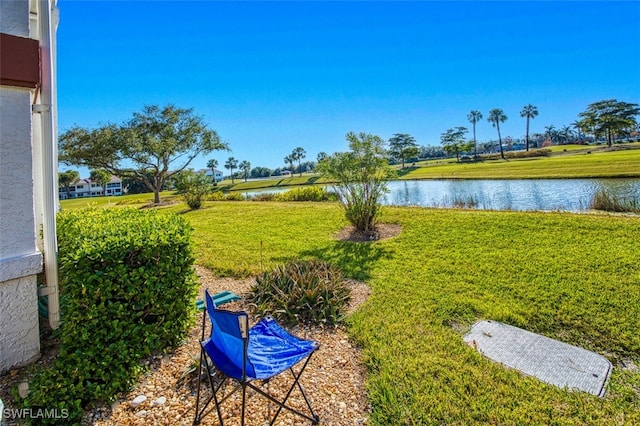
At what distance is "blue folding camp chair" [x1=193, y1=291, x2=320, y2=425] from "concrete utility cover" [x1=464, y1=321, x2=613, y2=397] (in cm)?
181

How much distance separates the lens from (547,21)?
9203mm

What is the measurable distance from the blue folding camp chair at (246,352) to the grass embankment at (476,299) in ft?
2.26

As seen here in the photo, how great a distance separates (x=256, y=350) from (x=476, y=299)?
2.94m

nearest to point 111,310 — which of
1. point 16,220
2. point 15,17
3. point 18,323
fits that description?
point 18,323

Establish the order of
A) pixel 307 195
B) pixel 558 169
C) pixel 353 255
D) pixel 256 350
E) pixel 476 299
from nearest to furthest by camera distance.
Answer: pixel 256 350
pixel 476 299
pixel 353 255
pixel 307 195
pixel 558 169

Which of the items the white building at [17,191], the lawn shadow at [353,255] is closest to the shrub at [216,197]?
the lawn shadow at [353,255]

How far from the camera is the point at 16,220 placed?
2355mm

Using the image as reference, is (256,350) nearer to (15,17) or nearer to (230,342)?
(230,342)

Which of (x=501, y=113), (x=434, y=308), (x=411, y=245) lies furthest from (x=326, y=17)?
(x=501, y=113)

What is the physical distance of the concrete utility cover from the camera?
7.76ft

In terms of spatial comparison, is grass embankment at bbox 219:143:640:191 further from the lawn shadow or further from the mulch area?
the mulch area

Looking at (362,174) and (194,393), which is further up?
(362,174)

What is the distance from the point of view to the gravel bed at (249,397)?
2.01 m

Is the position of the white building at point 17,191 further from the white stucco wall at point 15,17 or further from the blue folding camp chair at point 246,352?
the blue folding camp chair at point 246,352
